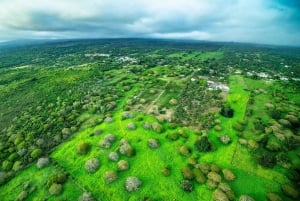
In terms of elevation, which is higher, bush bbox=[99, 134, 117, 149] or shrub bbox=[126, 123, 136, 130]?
shrub bbox=[126, 123, 136, 130]

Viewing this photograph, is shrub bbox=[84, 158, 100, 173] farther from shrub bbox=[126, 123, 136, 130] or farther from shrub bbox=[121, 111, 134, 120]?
shrub bbox=[121, 111, 134, 120]

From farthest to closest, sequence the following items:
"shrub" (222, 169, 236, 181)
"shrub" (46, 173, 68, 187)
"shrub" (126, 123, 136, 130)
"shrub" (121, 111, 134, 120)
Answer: "shrub" (121, 111, 134, 120)
"shrub" (126, 123, 136, 130)
"shrub" (222, 169, 236, 181)
"shrub" (46, 173, 68, 187)

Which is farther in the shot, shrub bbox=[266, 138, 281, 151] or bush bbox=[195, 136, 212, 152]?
shrub bbox=[266, 138, 281, 151]

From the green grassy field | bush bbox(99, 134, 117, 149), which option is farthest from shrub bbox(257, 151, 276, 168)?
bush bbox(99, 134, 117, 149)

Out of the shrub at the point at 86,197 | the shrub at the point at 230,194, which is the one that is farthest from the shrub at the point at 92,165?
the shrub at the point at 230,194

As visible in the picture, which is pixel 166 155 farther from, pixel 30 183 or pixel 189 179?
pixel 30 183

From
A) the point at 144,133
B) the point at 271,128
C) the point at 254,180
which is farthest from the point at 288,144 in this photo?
the point at 144,133

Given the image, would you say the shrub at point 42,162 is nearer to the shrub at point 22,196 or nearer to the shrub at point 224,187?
the shrub at point 22,196

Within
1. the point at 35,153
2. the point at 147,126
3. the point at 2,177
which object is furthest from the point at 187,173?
the point at 2,177
